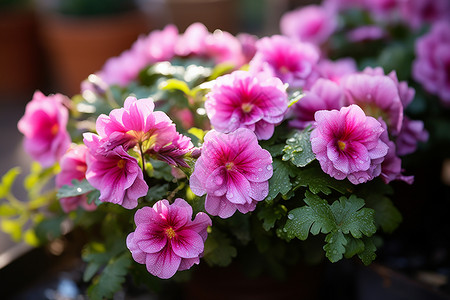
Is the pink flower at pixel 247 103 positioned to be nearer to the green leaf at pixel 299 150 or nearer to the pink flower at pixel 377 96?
the green leaf at pixel 299 150

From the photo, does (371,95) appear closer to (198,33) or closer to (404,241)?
(198,33)

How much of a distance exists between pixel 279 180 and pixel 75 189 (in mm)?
342

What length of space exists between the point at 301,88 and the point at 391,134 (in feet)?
0.63

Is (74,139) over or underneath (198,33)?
underneath

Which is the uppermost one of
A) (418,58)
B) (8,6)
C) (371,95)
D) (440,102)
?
(371,95)

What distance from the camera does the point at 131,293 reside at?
1.23 m

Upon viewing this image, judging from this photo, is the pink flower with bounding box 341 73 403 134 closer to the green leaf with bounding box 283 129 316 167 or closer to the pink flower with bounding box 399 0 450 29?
the green leaf with bounding box 283 129 316 167

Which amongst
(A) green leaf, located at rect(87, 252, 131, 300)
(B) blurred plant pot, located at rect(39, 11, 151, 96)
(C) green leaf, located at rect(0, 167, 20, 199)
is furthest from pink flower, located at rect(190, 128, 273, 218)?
(B) blurred plant pot, located at rect(39, 11, 151, 96)

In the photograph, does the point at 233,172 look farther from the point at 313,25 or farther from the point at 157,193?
the point at 313,25

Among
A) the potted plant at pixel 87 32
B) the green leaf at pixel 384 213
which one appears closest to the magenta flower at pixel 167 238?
the green leaf at pixel 384 213

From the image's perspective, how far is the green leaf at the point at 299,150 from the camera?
789 mm

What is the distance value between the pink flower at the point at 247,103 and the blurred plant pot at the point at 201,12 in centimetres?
233

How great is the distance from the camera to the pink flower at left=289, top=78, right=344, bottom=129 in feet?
2.99

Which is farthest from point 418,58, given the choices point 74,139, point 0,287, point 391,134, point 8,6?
point 8,6
